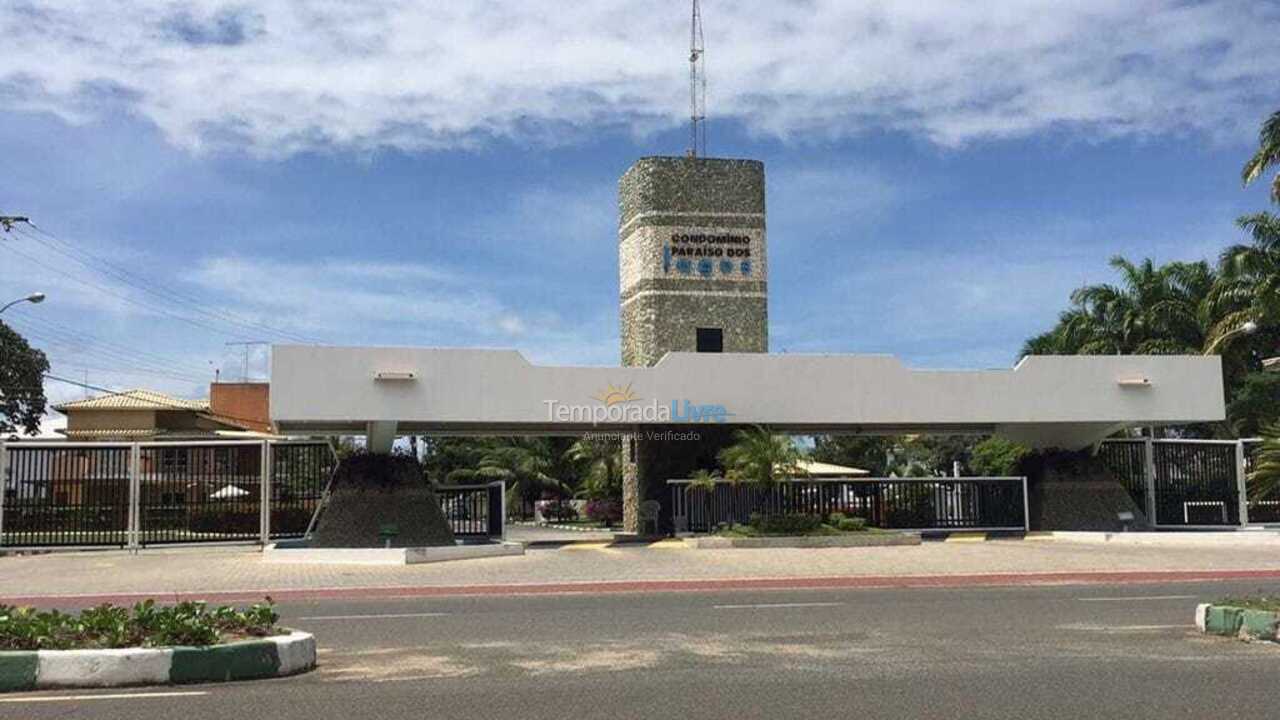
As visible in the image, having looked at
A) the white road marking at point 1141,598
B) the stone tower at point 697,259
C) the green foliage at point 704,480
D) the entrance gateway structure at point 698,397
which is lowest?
the white road marking at point 1141,598

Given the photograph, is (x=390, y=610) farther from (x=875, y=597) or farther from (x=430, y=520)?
(x=430, y=520)

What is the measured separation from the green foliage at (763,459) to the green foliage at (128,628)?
717 inches

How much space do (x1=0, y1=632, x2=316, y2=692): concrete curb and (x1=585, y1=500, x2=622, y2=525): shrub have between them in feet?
124

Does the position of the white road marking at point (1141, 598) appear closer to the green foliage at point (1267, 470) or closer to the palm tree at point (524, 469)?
the green foliage at point (1267, 470)

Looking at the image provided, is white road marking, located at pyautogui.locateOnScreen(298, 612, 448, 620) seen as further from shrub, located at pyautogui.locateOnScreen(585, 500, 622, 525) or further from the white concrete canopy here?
shrub, located at pyautogui.locateOnScreen(585, 500, 622, 525)

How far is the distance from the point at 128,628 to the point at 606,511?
38.9 m

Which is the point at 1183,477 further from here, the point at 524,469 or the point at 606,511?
the point at 524,469

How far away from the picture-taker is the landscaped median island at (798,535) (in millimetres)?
26703

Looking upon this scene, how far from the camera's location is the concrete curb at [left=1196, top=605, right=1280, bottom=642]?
1116 centimetres

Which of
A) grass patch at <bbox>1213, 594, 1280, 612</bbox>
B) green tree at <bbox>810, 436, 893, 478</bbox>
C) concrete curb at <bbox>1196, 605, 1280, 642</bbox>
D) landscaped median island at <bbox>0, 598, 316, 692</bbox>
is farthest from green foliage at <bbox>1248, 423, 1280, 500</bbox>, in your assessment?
green tree at <bbox>810, 436, 893, 478</bbox>

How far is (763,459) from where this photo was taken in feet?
90.0

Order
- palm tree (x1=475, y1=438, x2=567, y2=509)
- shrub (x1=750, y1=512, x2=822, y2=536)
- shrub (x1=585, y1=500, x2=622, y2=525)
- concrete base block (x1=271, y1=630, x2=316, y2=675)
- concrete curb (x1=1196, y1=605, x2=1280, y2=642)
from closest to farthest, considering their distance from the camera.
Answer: concrete base block (x1=271, y1=630, x2=316, y2=675), concrete curb (x1=1196, y1=605, x2=1280, y2=642), shrub (x1=750, y1=512, x2=822, y2=536), shrub (x1=585, y1=500, x2=622, y2=525), palm tree (x1=475, y1=438, x2=567, y2=509)

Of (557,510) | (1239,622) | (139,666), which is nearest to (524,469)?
(557,510)

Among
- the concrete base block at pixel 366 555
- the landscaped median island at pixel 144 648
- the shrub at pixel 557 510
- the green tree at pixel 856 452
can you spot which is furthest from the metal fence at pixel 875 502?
the green tree at pixel 856 452
